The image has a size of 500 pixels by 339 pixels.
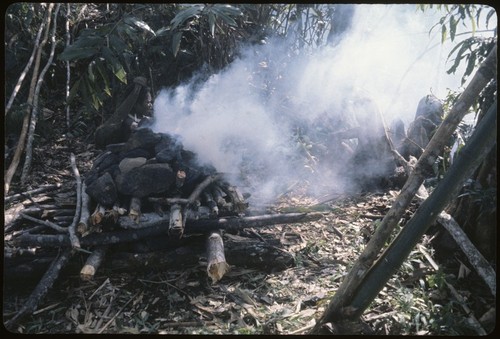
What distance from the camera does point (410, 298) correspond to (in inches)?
116

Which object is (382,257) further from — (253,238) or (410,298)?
(253,238)

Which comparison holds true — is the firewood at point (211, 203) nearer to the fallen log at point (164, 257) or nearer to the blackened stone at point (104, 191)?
the fallen log at point (164, 257)

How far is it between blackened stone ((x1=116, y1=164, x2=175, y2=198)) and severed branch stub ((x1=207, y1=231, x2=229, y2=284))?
730 millimetres

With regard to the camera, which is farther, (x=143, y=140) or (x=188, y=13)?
(x=188, y=13)

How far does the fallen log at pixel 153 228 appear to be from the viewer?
3.22 meters

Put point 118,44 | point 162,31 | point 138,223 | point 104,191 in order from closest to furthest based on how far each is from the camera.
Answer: point 138,223
point 104,191
point 118,44
point 162,31

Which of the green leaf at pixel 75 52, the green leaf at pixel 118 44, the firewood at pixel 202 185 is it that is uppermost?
the green leaf at pixel 118 44

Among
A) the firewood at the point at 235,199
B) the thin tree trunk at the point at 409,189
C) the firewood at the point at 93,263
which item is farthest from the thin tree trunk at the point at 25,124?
the thin tree trunk at the point at 409,189

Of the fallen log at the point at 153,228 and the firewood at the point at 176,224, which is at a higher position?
the firewood at the point at 176,224

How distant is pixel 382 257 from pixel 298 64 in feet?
18.6

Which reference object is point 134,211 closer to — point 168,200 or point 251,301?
point 168,200

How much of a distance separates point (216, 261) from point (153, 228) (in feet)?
2.35

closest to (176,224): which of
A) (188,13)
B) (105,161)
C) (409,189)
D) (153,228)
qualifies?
(153,228)

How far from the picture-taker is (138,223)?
337 cm
